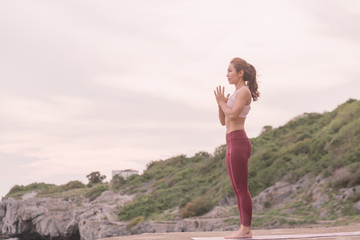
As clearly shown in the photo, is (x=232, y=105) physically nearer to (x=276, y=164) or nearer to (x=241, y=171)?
(x=241, y=171)

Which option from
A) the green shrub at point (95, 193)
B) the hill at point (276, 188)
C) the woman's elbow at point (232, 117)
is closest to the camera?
the woman's elbow at point (232, 117)

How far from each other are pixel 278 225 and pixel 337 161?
560cm

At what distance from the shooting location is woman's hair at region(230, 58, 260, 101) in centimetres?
600

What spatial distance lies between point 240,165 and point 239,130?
45 cm

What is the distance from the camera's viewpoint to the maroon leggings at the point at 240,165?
5.68 meters

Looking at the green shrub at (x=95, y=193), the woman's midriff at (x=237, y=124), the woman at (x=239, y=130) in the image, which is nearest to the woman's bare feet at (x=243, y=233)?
the woman at (x=239, y=130)

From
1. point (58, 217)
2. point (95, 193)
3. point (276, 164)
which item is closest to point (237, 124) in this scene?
point (276, 164)

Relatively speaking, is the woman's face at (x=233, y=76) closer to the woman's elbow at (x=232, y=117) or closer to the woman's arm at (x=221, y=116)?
the woman's arm at (x=221, y=116)

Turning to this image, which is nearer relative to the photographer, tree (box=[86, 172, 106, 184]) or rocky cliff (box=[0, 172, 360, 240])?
rocky cliff (box=[0, 172, 360, 240])

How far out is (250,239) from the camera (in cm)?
572

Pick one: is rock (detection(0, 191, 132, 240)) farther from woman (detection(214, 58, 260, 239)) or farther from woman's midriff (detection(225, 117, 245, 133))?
woman's midriff (detection(225, 117, 245, 133))

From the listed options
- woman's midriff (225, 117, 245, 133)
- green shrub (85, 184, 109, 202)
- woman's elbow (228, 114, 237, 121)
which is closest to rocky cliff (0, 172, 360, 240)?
green shrub (85, 184, 109, 202)

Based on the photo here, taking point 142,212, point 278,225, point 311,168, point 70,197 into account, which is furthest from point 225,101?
point 70,197

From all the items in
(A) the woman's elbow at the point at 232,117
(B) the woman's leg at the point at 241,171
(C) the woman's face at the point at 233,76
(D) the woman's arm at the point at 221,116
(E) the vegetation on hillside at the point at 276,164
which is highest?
(E) the vegetation on hillside at the point at 276,164
